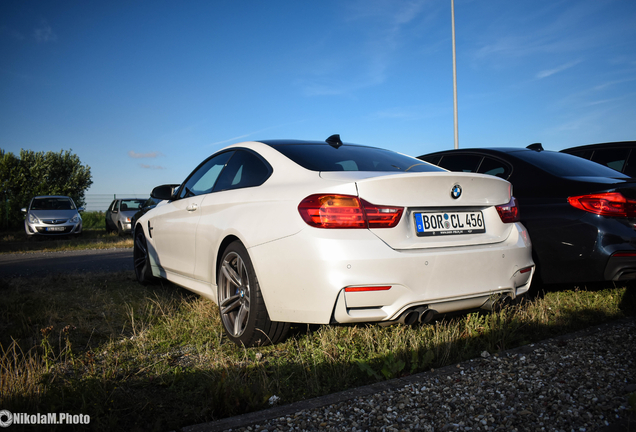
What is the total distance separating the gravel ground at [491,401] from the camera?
197cm

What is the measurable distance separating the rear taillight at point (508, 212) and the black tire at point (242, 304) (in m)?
1.66

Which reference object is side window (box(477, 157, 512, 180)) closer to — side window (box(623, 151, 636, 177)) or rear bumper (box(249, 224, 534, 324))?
rear bumper (box(249, 224, 534, 324))

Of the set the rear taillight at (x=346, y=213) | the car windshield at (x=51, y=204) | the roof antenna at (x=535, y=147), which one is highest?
the car windshield at (x=51, y=204)

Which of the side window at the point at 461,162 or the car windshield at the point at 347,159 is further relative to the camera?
the side window at the point at 461,162

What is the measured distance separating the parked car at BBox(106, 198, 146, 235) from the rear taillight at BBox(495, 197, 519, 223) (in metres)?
16.7

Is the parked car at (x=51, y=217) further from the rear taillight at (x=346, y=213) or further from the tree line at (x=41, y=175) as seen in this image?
the rear taillight at (x=346, y=213)

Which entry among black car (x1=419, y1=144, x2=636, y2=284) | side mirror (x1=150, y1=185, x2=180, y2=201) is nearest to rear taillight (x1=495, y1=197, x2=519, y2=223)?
black car (x1=419, y1=144, x2=636, y2=284)

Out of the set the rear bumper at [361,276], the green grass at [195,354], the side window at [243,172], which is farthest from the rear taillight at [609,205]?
the side window at [243,172]

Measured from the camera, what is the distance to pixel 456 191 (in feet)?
9.37

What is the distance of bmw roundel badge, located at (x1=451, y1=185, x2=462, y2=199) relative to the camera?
284 centimetres

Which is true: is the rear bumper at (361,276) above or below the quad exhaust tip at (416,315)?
above

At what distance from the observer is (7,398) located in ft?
6.91

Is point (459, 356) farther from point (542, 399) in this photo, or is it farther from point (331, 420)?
point (331, 420)

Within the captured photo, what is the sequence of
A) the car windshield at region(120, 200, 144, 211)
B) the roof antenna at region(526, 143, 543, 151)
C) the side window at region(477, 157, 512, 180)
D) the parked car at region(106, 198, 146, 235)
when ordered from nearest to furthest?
the side window at region(477, 157, 512, 180), the roof antenna at region(526, 143, 543, 151), the parked car at region(106, 198, 146, 235), the car windshield at region(120, 200, 144, 211)
